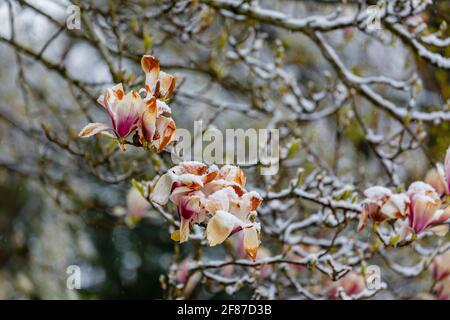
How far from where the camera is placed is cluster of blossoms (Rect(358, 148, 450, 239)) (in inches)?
47.2

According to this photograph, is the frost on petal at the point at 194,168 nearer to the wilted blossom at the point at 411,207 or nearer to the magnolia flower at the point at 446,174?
the wilted blossom at the point at 411,207

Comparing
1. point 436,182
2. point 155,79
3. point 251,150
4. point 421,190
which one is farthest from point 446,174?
A: point 251,150

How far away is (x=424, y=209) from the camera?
1.20 metres

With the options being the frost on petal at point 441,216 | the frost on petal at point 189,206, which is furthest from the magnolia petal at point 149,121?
the frost on petal at point 441,216

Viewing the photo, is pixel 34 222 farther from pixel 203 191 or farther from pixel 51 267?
pixel 203 191

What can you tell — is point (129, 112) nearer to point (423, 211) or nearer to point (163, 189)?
point (163, 189)

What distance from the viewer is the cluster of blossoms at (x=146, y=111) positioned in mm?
1002

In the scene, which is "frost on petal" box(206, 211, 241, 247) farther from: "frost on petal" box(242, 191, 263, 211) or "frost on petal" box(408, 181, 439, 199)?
"frost on petal" box(408, 181, 439, 199)

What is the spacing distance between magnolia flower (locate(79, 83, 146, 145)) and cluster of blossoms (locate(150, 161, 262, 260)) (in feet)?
0.34

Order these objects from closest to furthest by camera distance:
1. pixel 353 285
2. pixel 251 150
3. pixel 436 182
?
1. pixel 436 182
2. pixel 353 285
3. pixel 251 150

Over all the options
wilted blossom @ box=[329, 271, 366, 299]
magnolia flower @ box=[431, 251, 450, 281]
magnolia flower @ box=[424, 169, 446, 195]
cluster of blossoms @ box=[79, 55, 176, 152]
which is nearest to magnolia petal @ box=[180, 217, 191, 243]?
cluster of blossoms @ box=[79, 55, 176, 152]

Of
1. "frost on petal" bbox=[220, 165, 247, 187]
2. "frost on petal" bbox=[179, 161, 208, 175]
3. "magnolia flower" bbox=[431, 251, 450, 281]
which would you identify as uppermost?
"frost on petal" bbox=[179, 161, 208, 175]

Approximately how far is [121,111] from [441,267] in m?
1.05

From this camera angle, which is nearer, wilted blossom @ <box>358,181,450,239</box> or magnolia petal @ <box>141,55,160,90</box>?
magnolia petal @ <box>141,55,160,90</box>
